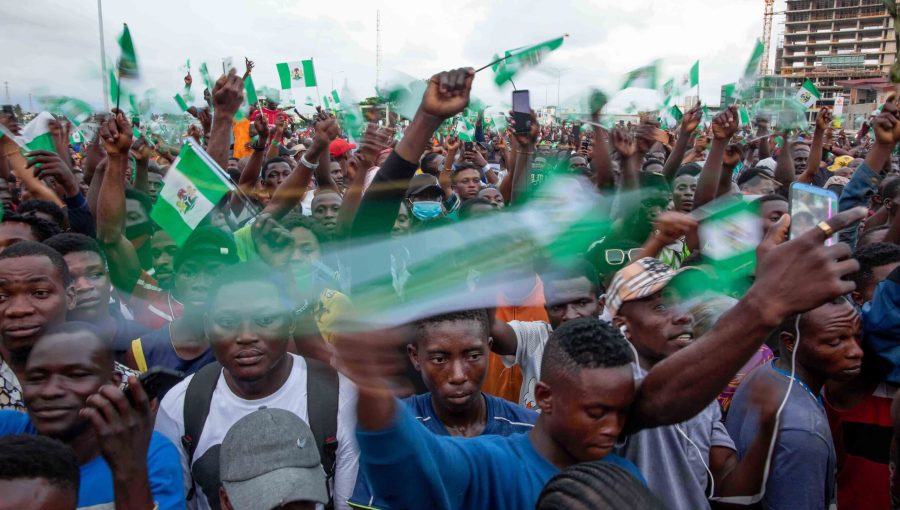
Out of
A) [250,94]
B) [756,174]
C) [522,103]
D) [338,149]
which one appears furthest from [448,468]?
[250,94]

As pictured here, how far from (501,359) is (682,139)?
3652 millimetres

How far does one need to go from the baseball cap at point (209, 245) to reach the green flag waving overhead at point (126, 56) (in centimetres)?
126

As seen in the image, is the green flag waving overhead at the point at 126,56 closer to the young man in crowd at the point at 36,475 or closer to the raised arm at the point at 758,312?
the young man in crowd at the point at 36,475

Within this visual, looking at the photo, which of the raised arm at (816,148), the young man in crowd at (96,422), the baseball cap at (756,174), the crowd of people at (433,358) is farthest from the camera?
the raised arm at (816,148)

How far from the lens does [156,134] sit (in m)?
8.12

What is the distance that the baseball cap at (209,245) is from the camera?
3.49m

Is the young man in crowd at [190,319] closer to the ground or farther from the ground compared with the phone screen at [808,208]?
closer to the ground

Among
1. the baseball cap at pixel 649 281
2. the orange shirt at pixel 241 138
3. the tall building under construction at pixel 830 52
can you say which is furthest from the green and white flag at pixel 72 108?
the tall building under construction at pixel 830 52

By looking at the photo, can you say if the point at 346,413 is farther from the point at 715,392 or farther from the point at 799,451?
the point at 799,451

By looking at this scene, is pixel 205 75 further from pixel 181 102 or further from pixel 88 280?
pixel 88 280

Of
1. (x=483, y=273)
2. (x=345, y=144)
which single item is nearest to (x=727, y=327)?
(x=483, y=273)

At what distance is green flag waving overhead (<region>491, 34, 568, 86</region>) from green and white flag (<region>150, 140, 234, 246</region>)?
1709 millimetres

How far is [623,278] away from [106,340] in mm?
1917

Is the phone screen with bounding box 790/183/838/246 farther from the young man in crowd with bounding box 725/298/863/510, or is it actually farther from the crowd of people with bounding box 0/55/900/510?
the young man in crowd with bounding box 725/298/863/510
